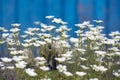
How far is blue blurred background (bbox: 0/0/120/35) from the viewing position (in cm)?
732

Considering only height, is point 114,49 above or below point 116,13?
below

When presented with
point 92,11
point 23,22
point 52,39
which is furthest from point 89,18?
point 52,39

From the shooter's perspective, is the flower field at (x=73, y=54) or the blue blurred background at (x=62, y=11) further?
the blue blurred background at (x=62, y=11)

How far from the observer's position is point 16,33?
233 inches

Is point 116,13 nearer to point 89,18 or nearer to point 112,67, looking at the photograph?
point 89,18

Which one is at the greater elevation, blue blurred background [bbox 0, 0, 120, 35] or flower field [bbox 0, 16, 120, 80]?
blue blurred background [bbox 0, 0, 120, 35]

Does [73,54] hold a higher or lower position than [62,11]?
lower

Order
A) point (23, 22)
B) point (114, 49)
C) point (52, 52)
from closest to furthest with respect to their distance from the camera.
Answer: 1. point (114, 49)
2. point (52, 52)
3. point (23, 22)

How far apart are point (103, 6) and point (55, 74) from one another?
1.91 meters

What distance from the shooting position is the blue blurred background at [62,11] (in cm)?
732

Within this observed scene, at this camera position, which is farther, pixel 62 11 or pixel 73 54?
pixel 62 11

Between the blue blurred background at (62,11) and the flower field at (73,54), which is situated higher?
the blue blurred background at (62,11)

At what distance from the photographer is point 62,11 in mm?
7418

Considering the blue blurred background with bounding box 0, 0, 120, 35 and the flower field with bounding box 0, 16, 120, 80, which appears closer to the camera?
the flower field with bounding box 0, 16, 120, 80
